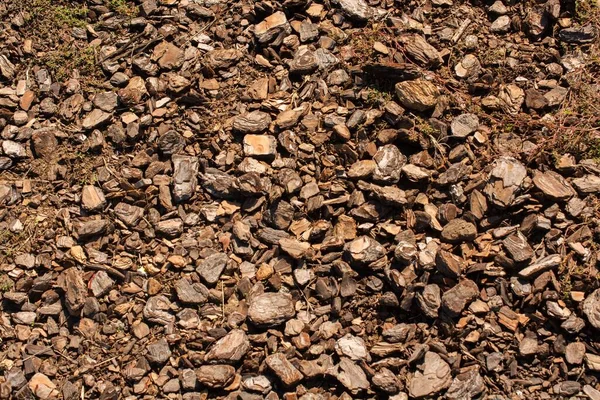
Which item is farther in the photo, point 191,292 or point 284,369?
point 191,292

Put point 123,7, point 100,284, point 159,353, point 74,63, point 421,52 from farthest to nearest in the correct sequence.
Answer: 1. point 123,7
2. point 74,63
3. point 421,52
4. point 100,284
5. point 159,353

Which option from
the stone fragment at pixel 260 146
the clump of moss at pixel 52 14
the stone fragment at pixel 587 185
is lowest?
the stone fragment at pixel 260 146

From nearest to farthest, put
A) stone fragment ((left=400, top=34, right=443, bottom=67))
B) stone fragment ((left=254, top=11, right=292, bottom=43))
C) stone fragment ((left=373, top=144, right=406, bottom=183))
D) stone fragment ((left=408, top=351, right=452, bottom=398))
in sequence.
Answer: stone fragment ((left=408, top=351, right=452, bottom=398)) → stone fragment ((left=373, top=144, right=406, bottom=183)) → stone fragment ((left=400, top=34, right=443, bottom=67)) → stone fragment ((left=254, top=11, right=292, bottom=43))

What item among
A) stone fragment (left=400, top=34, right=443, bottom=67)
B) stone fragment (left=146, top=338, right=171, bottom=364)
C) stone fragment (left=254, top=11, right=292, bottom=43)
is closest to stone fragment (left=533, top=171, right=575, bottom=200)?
stone fragment (left=400, top=34, right=443, bottom=67)

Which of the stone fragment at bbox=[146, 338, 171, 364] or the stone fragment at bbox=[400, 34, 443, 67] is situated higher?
the stone fragment at bbox=[400, 34, 443, 67]

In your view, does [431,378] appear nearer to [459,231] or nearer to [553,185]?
[459,231]

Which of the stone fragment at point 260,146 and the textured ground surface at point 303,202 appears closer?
the textured ground surface at point 303,202

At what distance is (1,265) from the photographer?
4648mm

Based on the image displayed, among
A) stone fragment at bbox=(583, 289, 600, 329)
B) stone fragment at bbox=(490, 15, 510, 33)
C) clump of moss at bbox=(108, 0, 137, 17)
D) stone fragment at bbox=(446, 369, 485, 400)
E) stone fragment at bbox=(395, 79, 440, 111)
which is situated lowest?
stone fragment at bbox=(446, 369, 485, 400)

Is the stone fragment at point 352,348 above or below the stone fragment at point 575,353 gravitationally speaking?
below

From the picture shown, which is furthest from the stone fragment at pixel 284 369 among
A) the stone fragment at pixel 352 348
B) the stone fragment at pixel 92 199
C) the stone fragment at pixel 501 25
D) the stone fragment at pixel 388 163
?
the stone fragment at pixel 501 25

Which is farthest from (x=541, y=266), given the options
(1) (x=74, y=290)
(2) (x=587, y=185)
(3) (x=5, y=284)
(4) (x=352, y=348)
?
(3) (x=5, y=284)

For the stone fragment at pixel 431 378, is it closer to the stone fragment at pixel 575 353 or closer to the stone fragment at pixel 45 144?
the stone fragment at pixel 575 353

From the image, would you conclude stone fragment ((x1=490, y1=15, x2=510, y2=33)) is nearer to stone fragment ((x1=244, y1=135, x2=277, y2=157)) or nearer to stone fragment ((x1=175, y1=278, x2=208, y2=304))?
stone fragment ((x1=244, y1=135, x2=277, y2=157))
